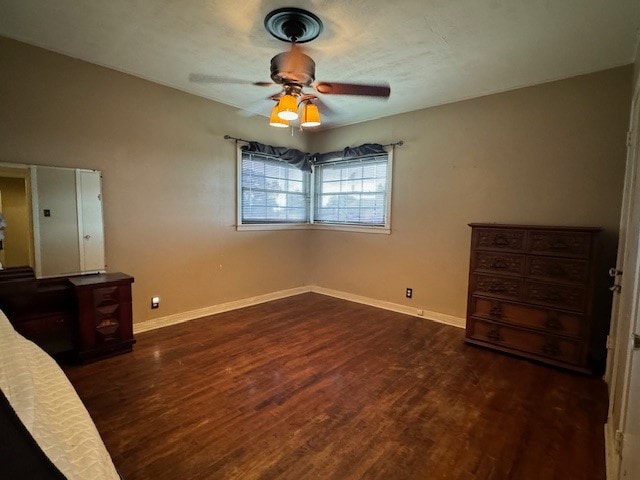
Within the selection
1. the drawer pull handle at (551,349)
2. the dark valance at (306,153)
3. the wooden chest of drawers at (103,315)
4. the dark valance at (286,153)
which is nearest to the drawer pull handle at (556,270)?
the drawer pull handle at (551,349)

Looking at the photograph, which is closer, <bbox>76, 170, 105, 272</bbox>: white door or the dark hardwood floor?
the dark hardwood floor

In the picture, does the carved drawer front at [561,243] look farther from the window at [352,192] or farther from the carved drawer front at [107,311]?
the carved drawer front at [107,311]

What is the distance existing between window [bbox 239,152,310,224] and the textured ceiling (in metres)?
1.34

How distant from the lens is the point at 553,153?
9.13 feet

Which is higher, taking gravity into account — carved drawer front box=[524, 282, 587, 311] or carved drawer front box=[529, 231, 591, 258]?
carved drawer front box=[529, 231, 591, 258]

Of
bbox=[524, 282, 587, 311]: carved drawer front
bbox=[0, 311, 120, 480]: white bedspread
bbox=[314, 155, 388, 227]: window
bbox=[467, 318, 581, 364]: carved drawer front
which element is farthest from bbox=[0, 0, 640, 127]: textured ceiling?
bbox=[467, 318, 581, 364]: carved drawer front

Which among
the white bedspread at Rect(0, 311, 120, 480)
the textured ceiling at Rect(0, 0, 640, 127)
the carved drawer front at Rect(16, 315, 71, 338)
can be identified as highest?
the textured ceiling at Rect(0, 0, 640, 127)

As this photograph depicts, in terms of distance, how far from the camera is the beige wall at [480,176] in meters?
2.57

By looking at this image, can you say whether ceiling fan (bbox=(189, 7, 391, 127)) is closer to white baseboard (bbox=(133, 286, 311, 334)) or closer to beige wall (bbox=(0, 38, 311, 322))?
beige wall (bbox=(0, 38, 311, 322))

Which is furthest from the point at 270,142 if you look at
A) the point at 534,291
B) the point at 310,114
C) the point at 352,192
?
the point at 534,291

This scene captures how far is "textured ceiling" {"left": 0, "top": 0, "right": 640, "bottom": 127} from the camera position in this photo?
1884 millimetres

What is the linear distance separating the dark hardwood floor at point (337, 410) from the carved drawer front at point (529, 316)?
0.33 m

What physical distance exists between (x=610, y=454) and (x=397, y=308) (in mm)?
2426

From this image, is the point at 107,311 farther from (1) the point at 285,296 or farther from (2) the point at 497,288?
(2) the point at 497,288
